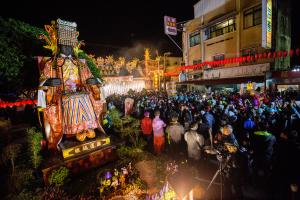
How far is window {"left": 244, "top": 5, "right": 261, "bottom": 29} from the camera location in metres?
17.0

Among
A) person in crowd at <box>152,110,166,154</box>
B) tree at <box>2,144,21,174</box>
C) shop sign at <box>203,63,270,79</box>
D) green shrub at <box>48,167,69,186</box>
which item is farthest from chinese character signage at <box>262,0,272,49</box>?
tree at <box>2,144,21,174</box>

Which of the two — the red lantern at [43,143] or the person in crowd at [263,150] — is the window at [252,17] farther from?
the red lantern at [43,143]

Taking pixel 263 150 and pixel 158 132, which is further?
pixel 158 132

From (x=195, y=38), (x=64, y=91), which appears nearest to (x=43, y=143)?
(x=64, y=91)

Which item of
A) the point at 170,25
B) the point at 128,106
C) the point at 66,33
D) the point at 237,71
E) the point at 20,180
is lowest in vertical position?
the point at 20,180

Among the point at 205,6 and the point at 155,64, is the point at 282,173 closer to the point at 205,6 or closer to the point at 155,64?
the point at 205,6

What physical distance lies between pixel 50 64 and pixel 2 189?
3926 millimetres

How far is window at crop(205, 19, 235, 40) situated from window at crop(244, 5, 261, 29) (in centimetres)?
146

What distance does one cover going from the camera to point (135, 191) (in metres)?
4.91

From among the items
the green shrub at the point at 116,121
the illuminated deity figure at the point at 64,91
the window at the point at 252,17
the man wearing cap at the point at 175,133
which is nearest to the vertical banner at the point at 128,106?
the green shrub at the point at 116,121

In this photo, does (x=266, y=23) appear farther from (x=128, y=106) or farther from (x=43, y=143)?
(x=43, y=143)

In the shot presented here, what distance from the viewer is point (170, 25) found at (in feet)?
73.1

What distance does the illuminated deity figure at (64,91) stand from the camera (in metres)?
5.82

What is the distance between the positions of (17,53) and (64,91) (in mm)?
2291
